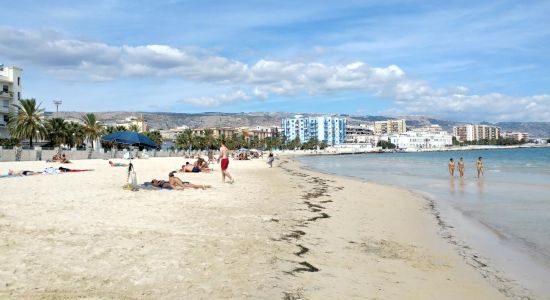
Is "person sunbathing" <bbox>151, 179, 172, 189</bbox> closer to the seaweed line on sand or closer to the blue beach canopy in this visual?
the blue beach canopy

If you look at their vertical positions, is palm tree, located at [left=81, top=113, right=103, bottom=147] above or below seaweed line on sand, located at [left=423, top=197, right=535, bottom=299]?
above

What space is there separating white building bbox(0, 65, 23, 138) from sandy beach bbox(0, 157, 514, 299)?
205 feet

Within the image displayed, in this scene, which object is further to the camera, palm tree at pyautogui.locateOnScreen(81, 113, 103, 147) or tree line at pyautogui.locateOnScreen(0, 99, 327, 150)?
palm tree at pyautogui.locateOnScreen(81, 113, 103, 147)

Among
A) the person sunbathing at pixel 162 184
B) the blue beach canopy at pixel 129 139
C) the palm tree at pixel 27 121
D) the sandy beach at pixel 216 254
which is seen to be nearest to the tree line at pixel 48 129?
the palm tree at pixel 27 121

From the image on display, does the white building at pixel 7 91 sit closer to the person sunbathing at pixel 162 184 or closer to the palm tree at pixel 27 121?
the palm tree at pixel 27 121

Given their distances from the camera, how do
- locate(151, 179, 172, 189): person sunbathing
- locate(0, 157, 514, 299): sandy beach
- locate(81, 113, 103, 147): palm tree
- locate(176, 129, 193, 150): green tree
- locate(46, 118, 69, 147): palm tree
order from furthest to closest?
locate(176, 129, 193, 150): green tree < locate(81, 113, 103, 147): palm tree < locate(46, 118, 69, 147): palm tree < locate(151, 179, 172, 189): person sunbathing < locate(0, 157, 514, 299): sandy beach

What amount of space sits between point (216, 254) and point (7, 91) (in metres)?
70.8

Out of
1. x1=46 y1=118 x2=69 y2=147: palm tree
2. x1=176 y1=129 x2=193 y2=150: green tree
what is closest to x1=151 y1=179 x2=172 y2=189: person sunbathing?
x1=46 y1=118 x2=69 y2=147: palm tree

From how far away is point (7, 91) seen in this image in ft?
214

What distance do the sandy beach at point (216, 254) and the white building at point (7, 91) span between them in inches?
2466

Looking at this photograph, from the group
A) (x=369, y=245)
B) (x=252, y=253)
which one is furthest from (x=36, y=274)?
(x=369, y=245)

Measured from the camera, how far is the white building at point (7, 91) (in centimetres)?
6469

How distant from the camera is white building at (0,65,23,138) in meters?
64.7

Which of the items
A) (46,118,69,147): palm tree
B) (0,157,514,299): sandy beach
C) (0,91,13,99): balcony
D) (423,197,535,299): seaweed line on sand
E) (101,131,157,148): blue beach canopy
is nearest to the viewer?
(0,157,514,299): sandy beach
